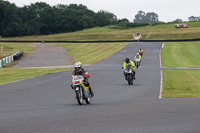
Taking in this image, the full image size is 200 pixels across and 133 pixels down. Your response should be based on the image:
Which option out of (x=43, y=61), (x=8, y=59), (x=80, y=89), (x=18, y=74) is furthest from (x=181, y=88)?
(x=43, y=61)

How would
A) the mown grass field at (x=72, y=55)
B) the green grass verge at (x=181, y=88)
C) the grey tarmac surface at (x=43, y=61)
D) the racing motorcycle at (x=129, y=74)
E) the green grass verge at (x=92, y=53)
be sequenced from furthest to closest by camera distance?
the green grass verge at (x=92, y=53)
the grey tarmac surface at (x=43, y=61)
the mown grass field at (x=72, y=55)
the racing motorcycle at (x=129, y=74)
the green grass verge at (x=181, y=88)

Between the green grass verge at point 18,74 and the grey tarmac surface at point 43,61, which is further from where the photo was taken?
the grey tarmac surface at point 43,61

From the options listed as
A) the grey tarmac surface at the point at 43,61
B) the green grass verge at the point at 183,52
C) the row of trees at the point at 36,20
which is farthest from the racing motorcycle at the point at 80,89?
the row of trees at the point at 36,20

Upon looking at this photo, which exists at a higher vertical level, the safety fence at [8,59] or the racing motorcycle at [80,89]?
the racing motorcycle at [80,89]

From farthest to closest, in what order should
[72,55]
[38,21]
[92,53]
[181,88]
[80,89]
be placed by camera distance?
[38,21] < [92,53] < [72,55] < [181,88] < [80,89]

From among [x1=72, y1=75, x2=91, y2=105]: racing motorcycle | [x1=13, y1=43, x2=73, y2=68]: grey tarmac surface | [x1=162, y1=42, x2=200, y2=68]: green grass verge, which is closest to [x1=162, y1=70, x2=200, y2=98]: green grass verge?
[x1=72, y1=75, x2=91, y2=105]: racing motorcycle

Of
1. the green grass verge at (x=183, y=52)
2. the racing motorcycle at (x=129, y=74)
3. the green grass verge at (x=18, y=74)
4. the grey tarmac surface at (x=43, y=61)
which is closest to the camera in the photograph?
the racing motorcycle at (x=129, y=74)

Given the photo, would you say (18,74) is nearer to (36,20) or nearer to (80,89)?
(80,89)

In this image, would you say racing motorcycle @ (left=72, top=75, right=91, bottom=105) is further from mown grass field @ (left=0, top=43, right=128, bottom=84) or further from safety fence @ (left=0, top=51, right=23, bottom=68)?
safety fence @ (left=0, top=51, right=23, bottom=68)

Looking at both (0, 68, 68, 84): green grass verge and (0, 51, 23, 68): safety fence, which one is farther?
(0, 51, 23, 68): safety fence

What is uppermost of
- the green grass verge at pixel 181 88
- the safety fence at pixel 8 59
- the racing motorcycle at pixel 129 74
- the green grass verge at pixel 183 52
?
the racing motorcycle at pixel 129 74

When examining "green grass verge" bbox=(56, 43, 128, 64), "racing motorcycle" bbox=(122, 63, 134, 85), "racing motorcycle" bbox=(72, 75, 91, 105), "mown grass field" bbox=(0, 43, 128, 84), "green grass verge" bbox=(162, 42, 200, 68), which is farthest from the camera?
"green grass verge" bbox=(56, 43, 128, 64)

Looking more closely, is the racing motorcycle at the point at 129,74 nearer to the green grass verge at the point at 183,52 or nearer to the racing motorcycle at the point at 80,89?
the racing motorcycle at the point at 80,89

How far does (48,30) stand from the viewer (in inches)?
5704
